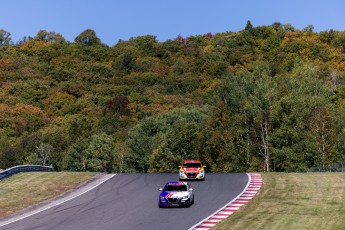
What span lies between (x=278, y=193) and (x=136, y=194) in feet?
29.7

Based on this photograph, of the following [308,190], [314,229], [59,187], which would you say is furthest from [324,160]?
[314,229]

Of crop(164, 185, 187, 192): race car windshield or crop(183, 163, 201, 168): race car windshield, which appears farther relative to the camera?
crop(183, 163, 201, 168): race car windshield

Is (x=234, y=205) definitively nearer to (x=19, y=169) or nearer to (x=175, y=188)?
(x=175, y=188)

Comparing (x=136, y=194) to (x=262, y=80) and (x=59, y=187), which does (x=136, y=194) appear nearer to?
(x=59, y=187)

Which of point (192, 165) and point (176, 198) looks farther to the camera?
point (192, 165)

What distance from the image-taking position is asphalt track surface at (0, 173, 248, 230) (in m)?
22.6

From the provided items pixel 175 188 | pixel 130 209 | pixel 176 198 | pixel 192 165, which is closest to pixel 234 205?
pixel 176 198

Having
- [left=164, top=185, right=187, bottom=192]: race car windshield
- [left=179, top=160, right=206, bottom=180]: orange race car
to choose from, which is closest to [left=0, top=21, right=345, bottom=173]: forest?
[left=179, top=160, right=206, bottom=180]: orange race car

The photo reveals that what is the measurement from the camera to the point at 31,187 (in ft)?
118

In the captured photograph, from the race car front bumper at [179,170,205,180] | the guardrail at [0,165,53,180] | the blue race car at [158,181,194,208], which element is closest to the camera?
the blue race car at [158,181,194,208]

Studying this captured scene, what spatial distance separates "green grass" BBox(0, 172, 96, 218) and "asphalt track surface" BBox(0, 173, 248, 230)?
2.44 m

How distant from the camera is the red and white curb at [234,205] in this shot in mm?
22156

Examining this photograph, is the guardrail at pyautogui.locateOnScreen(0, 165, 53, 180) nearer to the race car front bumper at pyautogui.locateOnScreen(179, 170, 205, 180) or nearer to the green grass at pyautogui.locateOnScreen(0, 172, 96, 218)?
the green grass at pyautogui.locateOnScreen(0, 172, 96, 218)

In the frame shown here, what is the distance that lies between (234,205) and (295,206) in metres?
3.25
